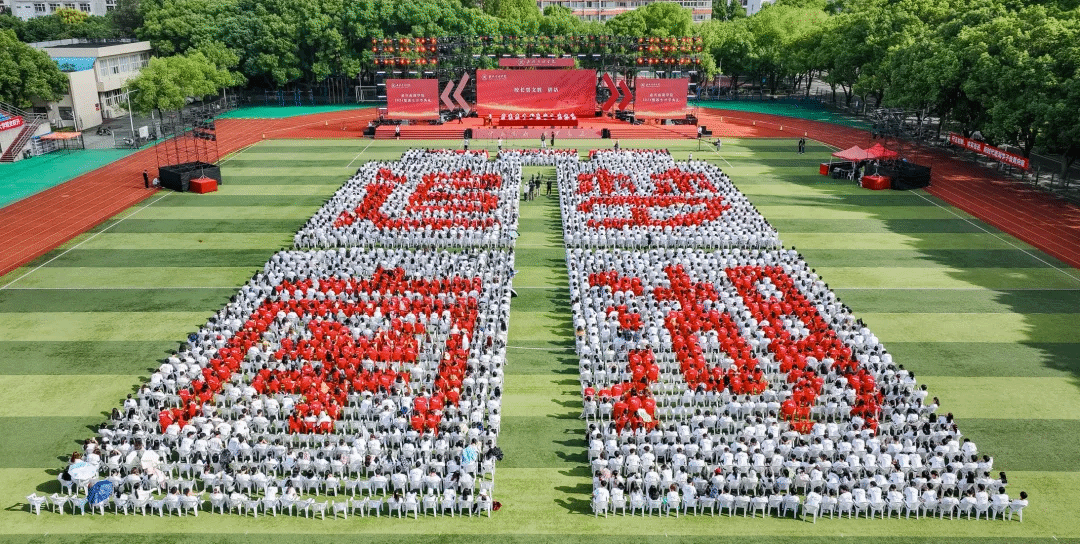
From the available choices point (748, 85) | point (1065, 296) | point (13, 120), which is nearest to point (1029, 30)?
point (1065, 296)

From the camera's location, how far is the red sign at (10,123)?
2311 inches

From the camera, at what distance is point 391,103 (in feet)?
244

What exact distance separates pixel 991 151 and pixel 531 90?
3749 centimetres

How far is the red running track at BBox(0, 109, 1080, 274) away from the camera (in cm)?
4112

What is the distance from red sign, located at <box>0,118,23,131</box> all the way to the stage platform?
26097mm

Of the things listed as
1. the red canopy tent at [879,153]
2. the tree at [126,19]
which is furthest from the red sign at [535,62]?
the tree at [126,19]

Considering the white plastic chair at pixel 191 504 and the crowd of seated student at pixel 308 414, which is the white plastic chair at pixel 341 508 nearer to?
the crowd of seated student at pixel 308 414

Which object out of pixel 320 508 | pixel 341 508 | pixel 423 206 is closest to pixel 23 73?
pixel 423 206

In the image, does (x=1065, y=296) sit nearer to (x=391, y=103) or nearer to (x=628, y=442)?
(x=628, y=442)

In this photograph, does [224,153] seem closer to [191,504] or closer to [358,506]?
[191,504]

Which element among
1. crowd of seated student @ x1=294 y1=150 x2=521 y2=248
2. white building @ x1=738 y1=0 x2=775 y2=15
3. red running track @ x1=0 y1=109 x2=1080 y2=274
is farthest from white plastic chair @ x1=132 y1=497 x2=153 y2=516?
white building @ x1=738 y1=0 x2=775 y2=15

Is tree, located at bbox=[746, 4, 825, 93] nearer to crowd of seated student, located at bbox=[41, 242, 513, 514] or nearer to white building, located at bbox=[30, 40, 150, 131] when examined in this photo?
white building, located at bbox=[30, 40, 150, 131]

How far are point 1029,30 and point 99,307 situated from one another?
55.0 metres

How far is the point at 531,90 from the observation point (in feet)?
249
